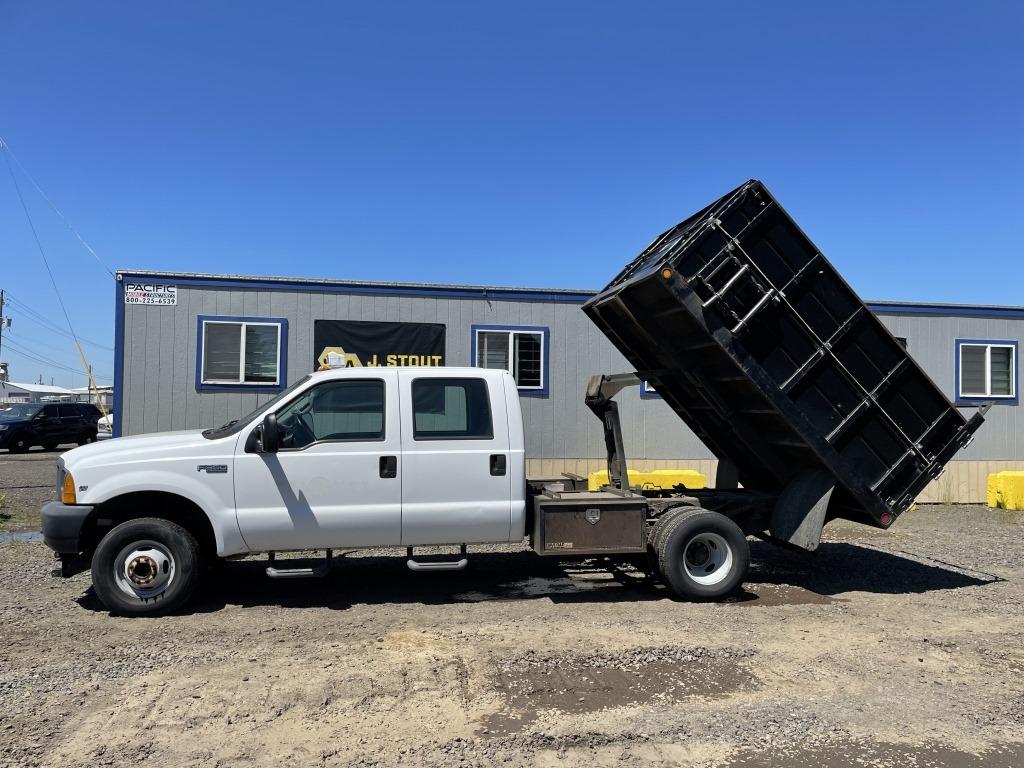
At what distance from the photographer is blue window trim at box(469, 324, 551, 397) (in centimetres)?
1222

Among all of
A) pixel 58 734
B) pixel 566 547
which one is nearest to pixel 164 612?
pixel 58 734

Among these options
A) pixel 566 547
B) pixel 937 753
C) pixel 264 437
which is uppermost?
pixel 264 437

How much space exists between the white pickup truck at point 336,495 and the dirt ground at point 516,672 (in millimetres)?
474

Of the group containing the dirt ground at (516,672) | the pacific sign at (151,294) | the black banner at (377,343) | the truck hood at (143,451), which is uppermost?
the pacific sign at (151,294)

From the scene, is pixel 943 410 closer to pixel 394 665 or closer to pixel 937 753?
pixel 937 753

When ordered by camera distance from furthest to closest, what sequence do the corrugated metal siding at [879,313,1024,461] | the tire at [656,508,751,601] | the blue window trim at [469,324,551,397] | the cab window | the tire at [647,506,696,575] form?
1. the corrugated metal siding at [879,313,1024,461]
2. the blue window trim at [469,324,551,397]
3. the tire at [647,506,696,575]
4. the tire at [656,508,751,601]
5. the cab window

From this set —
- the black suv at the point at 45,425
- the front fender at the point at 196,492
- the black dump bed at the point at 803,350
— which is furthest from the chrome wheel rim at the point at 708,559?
the black suv at the point at 45,425

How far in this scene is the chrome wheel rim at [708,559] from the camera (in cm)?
691

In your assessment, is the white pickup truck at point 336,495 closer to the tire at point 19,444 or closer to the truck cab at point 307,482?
the truck cab at point 307,482

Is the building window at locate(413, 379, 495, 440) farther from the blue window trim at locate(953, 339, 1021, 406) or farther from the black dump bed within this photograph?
the blue window trim at locate(953, 339, 1021, 406)

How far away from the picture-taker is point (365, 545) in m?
6.46

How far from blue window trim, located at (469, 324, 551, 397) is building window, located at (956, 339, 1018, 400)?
7769 mm

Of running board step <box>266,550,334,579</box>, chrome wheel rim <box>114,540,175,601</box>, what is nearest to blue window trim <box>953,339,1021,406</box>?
running board step <box>266,550,334,579</box>

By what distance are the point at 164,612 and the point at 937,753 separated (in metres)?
5.53
